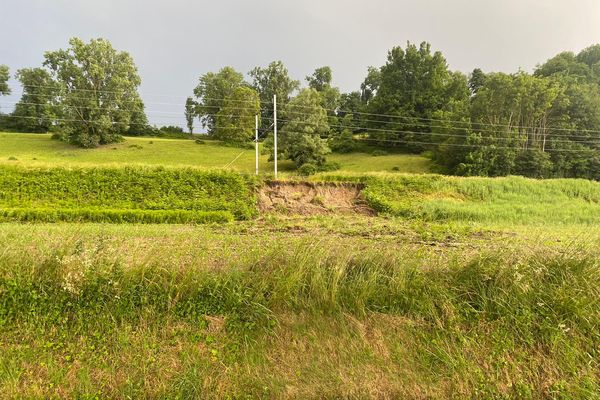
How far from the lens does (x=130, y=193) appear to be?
19703 mm

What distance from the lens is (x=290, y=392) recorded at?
119 inches

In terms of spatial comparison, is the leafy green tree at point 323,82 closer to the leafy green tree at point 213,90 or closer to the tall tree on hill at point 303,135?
the leafy green tree at point 213,90

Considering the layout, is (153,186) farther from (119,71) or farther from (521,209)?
(119,71)

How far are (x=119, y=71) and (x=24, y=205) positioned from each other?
3950 cm

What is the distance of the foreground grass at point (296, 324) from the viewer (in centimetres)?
313

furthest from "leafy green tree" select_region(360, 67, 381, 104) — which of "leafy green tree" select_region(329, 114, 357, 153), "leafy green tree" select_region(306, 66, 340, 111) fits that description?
"leafy green tree" select_region(329, 114, 357, 153)

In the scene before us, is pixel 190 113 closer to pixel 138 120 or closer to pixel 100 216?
pixel 138 120

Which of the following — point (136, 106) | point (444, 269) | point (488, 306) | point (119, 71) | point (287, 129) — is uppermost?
point (119, 71)

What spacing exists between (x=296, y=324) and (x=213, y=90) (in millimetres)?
75675

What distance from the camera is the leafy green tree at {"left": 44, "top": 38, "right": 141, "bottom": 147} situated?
4566 centimetres

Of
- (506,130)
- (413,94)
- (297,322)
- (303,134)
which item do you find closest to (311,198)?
(303,134)

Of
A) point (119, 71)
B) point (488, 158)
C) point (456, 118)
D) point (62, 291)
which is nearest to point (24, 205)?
point (62, 291)

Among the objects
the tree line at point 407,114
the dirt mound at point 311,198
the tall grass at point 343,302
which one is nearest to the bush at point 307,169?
the tree line at point 407,114

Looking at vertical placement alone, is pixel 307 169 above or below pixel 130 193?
above
